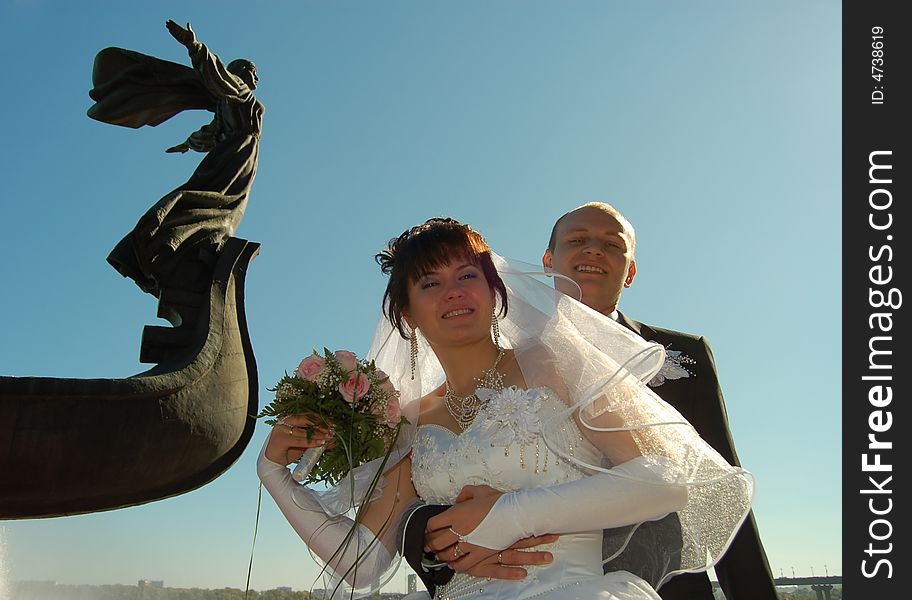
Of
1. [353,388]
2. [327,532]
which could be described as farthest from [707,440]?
[327,532]

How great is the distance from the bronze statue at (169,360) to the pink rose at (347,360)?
6.16 feet

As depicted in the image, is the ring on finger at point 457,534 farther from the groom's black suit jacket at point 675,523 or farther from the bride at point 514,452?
the groom's black suit jacket at point 675,523

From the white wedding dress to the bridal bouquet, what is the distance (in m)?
0.26

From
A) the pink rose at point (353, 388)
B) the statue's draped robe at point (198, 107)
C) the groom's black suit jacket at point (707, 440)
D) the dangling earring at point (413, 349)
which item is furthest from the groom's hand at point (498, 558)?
the statue's draped robe at point (198, 107)

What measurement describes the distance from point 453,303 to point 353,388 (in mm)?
647

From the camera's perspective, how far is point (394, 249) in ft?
13.5

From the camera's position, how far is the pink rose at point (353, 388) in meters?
3.58

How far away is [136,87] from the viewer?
671 centimetres

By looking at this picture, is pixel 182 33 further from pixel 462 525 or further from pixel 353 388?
pixel 462 525

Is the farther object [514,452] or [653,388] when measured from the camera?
[653,388]

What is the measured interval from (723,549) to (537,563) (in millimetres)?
841

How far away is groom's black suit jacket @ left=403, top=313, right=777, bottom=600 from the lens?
11.2ft

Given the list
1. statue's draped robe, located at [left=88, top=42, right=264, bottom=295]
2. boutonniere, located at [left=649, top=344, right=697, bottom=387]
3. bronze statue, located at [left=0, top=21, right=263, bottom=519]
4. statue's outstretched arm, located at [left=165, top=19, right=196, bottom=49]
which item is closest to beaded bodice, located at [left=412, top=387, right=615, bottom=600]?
boutonniere, located at [left=649, top=344, right=697, bottom=387]

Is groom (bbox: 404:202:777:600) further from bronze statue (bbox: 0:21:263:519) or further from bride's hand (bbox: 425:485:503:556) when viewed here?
bronze statue (bbox: 0:21:263:519)
